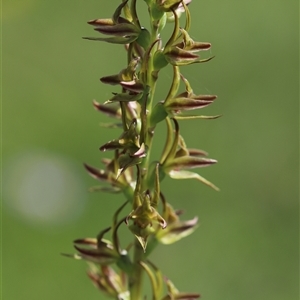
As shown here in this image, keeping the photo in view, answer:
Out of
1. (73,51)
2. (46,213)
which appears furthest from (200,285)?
(73,51)

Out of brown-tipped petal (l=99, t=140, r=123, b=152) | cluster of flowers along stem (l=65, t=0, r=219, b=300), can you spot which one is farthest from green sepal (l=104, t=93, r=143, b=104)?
brown-tipped petal (l=99, t=140, r=123, b=152)

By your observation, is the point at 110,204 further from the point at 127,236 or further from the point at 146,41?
the point at 146,41

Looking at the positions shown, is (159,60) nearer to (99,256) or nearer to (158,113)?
(158,113)

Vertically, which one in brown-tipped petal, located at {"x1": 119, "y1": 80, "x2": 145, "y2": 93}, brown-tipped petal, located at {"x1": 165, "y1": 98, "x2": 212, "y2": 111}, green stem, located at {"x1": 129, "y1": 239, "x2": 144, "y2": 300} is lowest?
green stem, located at {"x1": 129, "y1": 239, "x2": 144, "y2": 300}

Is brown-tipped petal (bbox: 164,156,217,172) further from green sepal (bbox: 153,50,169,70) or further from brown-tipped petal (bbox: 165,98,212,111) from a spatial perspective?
green sepal (bbox: 153,50,169,70)

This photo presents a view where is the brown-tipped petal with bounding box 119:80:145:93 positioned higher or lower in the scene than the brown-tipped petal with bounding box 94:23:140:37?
lower

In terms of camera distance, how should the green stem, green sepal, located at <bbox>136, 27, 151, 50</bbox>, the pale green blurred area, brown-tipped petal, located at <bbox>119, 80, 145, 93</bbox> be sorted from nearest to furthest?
1. brown-tipped petal, located at <bbox>119, 80, 145, 93</bbox>
2. green sepal, located at <bbox>136, 27, 151, 50</bbox>
3. the green stem
4. the pale green blurred area
